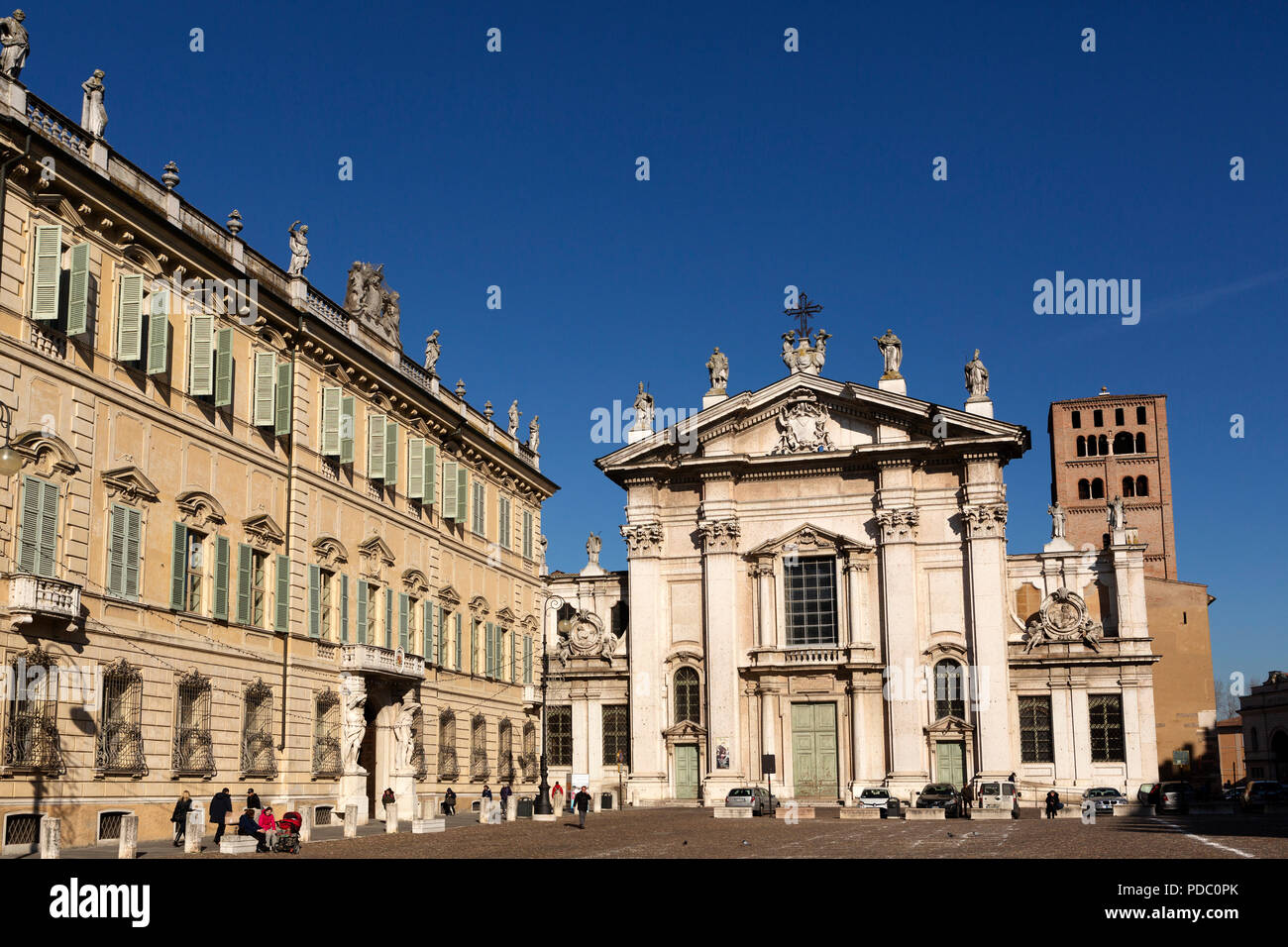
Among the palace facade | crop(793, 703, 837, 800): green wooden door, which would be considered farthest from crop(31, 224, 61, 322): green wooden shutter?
crop(793, 703, 837, 800): green wooden door

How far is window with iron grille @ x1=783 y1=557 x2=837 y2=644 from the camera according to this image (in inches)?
2146

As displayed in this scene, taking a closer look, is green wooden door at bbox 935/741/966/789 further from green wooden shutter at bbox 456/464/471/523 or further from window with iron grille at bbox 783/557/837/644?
green wooden shutter at bbox 456/464/471/523

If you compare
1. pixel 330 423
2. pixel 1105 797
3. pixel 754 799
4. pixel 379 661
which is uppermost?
pixel 330 423

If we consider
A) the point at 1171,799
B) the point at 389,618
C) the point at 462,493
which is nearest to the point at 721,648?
the point at 462,493

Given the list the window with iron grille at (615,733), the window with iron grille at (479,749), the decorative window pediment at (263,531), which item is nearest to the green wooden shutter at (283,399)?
the decorative window pediment at (263,531)

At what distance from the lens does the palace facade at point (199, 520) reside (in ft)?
80.3

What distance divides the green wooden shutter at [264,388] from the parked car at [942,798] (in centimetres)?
2565

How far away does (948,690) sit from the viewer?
172ft

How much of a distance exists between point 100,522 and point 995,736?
35.4 meters

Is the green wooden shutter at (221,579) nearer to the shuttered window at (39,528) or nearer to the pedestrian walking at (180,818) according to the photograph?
the pedestrian walking at (180,818)

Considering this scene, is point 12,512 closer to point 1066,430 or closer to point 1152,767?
point 1152,767

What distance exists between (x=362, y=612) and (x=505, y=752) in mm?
13290

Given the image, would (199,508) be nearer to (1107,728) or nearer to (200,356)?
(200,356)
